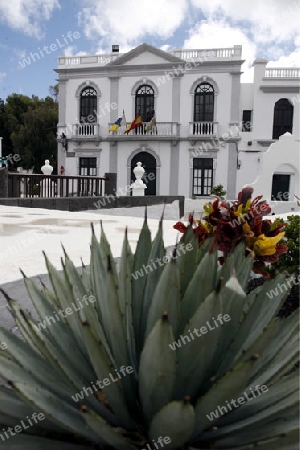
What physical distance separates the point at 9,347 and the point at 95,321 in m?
0.32

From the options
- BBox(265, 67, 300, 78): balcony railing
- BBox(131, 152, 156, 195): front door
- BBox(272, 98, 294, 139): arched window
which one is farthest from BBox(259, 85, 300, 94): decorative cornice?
BBox(131, 152, 156, 195): front door

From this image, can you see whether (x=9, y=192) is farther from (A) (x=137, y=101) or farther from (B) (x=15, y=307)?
(A) (x=137, y=101)

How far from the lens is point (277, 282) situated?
5.40 feet

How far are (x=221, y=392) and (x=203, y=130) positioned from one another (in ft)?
75.2

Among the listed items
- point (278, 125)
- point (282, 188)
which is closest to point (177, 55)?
point (278, 125)

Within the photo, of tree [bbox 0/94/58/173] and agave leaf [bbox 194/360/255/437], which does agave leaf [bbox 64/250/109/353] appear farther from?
tree [bbox 0/94/58/173]

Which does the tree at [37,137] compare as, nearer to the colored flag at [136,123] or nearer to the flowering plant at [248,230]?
the colored flag at [136,123]

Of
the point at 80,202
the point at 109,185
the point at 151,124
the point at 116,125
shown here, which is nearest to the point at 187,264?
the point at 80,202

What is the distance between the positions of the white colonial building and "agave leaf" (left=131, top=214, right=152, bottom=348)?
71.5ft

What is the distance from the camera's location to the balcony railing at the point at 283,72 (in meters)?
23.5

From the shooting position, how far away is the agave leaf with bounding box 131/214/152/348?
57.1 inches

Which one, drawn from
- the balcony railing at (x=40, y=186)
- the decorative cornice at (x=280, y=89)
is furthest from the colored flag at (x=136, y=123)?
the balcony railing at (x=40, y=186)

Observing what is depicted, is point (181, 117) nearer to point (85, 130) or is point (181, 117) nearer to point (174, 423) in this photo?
point (85, 130)

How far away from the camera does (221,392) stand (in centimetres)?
118
